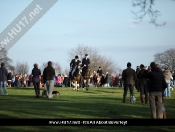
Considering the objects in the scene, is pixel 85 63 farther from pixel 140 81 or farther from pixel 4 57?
pixel 4 57

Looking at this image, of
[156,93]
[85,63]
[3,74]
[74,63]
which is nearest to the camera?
[156,93]

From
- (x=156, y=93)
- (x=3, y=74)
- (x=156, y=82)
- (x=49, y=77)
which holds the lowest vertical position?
(x=156, y=93)

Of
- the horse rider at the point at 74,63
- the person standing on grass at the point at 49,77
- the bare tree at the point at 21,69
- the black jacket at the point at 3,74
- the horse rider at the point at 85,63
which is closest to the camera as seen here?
the person standing on grass at the point at 49,77

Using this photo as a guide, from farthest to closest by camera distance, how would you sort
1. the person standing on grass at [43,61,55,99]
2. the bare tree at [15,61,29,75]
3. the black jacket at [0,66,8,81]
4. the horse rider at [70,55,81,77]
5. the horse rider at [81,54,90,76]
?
the bare tree at [15,61,29,75] → the horse rider at [81,54,90,76] → the horse rider at [70,55,81,77] → the black jacket at [0,66,8,81] → the person standing on grass at [43,61,55,99]

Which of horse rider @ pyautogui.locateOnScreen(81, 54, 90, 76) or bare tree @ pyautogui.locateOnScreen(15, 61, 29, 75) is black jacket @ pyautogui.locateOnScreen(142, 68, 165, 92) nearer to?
horse rider @ pyautogui.locateOnScreen(81, 54, 90, 76)

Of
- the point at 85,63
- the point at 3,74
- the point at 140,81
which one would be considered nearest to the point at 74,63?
the point at 85,63

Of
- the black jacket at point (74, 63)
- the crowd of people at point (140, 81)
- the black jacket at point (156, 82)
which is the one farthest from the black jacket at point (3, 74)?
the black jacket at point (156, 82)

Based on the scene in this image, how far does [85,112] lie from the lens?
58.0ft

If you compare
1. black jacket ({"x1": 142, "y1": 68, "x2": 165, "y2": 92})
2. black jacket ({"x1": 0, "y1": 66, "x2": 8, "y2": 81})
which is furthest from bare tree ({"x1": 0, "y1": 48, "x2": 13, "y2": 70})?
black jacket ({"x1": 142, "y1": 68, "x2": 165, "y2": 92})

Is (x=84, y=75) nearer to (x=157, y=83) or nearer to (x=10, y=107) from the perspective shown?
(x=10, y=107)

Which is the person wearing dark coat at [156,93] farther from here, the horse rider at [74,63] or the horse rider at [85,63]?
the horse rider at [85,63]

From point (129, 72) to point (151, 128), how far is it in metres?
9.77

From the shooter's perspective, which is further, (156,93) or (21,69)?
(21,69)

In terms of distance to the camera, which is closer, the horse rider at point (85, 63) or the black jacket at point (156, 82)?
the black jacket at point (156, 82)
